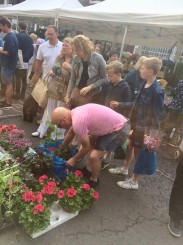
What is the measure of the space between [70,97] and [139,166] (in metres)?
1.52

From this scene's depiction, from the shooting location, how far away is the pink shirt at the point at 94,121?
119 inches

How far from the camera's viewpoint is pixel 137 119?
353 centimetres

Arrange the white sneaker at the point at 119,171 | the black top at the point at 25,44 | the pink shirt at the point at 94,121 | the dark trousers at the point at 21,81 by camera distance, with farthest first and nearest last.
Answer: the black top at the point at 25,44, the dark trousers at the point at 21,81, the white sneaker at the point at 119,171, the pink shirt at the point at 94,121

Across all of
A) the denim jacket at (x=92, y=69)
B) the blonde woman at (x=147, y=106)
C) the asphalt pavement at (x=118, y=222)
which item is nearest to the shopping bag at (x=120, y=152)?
the asphalt pavement at (x=118, y=222)

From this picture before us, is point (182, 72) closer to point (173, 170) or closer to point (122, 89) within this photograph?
point (173, 170)

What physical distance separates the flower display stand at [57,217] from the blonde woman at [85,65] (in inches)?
66.4

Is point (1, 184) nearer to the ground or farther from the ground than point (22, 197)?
farther from the ground

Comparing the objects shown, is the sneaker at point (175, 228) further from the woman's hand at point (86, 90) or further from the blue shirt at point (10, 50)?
the blue shirt at point (10, 50)

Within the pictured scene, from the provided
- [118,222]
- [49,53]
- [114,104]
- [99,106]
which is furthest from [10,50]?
[118,222]

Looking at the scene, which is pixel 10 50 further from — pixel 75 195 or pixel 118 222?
pixel 118 222

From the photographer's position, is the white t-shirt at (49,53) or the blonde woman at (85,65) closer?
the blonde woman at (85,65)

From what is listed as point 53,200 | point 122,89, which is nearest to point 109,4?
point 122,89

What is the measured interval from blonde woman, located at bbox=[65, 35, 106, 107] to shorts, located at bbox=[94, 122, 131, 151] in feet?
2.94

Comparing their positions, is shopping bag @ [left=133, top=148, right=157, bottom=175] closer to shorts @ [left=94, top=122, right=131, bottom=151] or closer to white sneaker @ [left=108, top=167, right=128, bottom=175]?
shorts @ [left=94, top=122, right=131, bottom=151]
